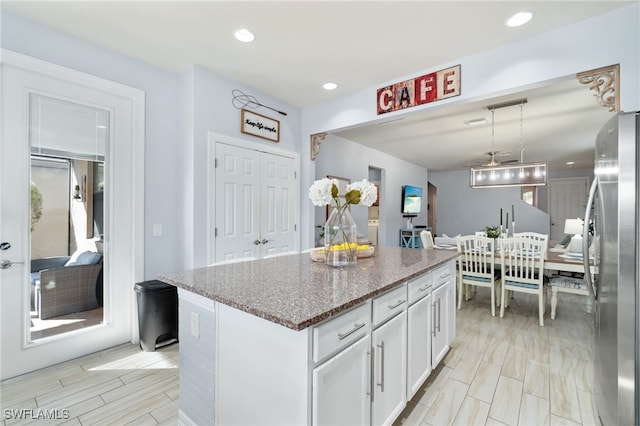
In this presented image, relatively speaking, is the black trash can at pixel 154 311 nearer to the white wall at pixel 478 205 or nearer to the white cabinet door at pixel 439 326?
the white cabinet door at pixel 439 326

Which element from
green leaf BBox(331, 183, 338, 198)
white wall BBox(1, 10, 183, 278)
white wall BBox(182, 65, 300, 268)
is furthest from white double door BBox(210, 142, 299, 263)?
green leaf BBox(331, 183, 338, 198)

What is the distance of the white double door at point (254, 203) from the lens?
3.11 metres

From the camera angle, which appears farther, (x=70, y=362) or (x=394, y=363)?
(x=70, y=362)

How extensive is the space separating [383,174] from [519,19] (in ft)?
14.5

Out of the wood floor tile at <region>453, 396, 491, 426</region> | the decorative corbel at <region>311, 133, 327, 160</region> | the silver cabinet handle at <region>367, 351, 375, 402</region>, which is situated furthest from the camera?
the decorative corbel at <region>311, 133, 327, 160</region>

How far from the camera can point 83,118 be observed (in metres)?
2.53

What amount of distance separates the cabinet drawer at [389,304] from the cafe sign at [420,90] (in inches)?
83.1

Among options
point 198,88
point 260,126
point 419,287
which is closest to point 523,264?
point 419,287

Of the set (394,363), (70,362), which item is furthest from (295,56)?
(70,362)

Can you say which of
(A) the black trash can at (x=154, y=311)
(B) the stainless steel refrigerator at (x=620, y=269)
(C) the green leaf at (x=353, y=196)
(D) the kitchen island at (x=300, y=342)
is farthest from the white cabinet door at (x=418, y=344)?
(A) the black trash can at (x=154, y=311)

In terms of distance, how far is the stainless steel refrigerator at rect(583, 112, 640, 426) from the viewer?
1.24 m

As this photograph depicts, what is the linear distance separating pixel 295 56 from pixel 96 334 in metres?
3.12

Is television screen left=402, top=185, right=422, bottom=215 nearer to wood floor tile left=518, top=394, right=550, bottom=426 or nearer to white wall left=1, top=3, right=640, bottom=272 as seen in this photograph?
white wall left=1, top=3, right=640, bottom=272

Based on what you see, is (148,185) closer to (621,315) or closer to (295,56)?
(295,56)
